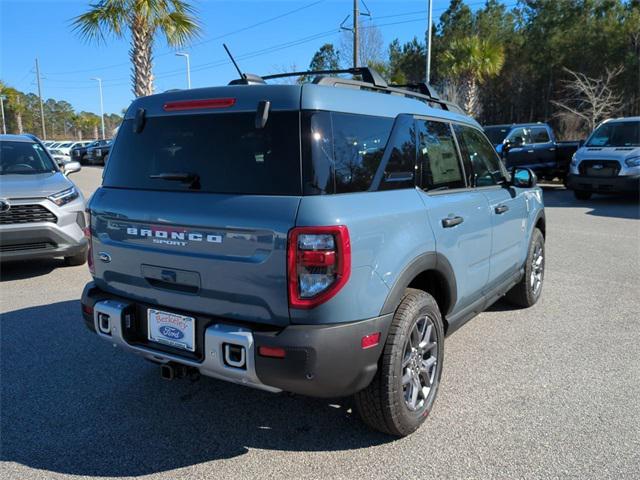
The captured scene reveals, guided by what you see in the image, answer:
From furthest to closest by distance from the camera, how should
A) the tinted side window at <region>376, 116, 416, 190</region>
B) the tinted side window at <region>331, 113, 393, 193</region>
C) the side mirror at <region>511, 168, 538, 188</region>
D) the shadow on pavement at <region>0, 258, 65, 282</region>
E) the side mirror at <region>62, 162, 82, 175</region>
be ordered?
the side mirror at <region>62, 162, 82, 175</region> → the shadow on pavement at <region>0, 258, 65, 282</region> → the side mirror at <region>511, 168, 538, 188</region> → the tinted side window at <region>376, 116, 416, 190</region> → the tinted side window at <region>331, 113, 393, 193</region>

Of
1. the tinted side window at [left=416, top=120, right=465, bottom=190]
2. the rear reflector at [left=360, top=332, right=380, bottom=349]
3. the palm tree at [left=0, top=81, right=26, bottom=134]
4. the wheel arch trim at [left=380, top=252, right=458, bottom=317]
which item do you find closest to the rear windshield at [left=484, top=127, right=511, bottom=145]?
the tinted side window at [left=416, top=120, right=465, bottom=190]

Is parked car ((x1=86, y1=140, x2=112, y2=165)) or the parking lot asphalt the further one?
parked car ((x1=86, y1=140, x2=112, y2=165))

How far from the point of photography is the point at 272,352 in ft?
8.02

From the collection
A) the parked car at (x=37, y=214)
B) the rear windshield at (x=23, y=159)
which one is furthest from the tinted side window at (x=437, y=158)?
the rear windshield at (x=23, y=159)

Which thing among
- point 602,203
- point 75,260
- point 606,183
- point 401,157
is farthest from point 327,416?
point 602,203

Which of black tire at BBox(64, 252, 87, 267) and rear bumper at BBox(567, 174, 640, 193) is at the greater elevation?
rear bumper at BBox(567, 174, 640, 193)

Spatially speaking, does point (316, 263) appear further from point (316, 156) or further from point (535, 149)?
point (535, 149)

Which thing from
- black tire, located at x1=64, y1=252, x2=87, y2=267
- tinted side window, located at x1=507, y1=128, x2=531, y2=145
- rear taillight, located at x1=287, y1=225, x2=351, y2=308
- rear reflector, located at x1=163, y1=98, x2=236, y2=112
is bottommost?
black tire, located at x1=64, y1=252, x2=87, y2=267

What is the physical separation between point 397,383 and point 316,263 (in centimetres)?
86

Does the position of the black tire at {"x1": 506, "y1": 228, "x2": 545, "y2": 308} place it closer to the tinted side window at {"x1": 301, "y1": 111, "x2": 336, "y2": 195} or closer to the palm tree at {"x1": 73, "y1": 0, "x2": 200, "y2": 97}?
the tinted side window at {"x1": 301, "y1": 111, "x2": 336, "y2": 195}

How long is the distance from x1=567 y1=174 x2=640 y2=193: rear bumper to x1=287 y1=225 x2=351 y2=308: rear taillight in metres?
11.9

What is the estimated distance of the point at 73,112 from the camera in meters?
Result: 97.5

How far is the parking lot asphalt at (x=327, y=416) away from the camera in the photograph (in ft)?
8.96

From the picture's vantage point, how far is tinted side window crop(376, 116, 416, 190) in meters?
2.91
